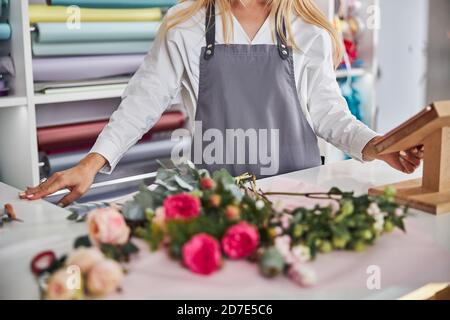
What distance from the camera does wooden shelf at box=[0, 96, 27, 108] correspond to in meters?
1.38

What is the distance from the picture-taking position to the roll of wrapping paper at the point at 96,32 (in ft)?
4.84

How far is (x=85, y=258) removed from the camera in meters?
0.51

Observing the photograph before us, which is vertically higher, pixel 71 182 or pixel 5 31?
pixel 5 31

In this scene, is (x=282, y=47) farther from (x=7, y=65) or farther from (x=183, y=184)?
(x=7, y=65)

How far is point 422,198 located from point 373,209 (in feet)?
0.67

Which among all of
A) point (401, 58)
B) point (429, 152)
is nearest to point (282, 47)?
point (429, 152)

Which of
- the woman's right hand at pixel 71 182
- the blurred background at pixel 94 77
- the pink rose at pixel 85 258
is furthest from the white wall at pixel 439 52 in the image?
the pink rose at pixel 85 258

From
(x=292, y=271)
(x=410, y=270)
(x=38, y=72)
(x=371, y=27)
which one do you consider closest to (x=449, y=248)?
(x=410, y=270)

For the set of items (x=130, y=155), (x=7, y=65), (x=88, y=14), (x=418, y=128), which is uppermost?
(x=88, y=14)

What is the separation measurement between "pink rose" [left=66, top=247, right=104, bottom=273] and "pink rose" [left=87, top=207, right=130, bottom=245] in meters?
0.02

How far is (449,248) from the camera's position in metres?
0.65

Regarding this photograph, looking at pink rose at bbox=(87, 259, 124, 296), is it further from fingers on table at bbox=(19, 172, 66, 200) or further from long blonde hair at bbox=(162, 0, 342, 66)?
long blonde hair at bbox=(162, 0, 342, 66)

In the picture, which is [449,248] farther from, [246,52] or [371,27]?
[371,27]

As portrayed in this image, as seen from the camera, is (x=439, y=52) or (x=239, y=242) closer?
(x=239, y=242)
